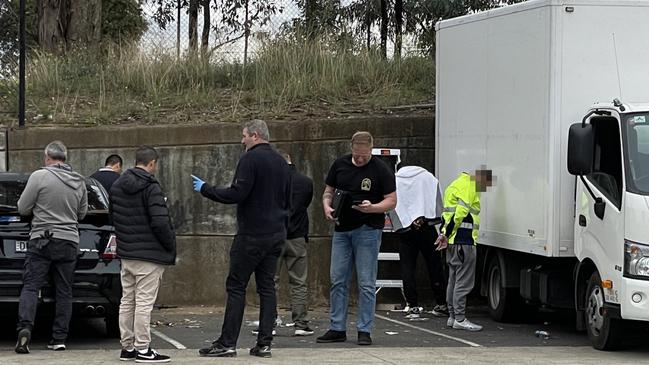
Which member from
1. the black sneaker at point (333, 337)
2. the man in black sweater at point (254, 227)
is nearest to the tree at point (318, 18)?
the black sneaker at point (333, 337)

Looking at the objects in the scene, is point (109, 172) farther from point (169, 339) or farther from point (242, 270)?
point (242, 270)

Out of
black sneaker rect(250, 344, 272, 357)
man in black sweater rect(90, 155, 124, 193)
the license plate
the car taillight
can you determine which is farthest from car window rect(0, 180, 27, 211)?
black sneaker rect(250, 344, 272, 357)

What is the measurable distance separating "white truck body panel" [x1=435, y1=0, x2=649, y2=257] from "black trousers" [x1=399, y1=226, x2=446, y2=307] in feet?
3.40

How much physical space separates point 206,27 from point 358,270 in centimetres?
1443

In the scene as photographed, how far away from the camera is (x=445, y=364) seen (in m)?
9.44

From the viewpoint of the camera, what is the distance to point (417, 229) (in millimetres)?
13156

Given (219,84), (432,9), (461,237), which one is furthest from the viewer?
(432,9)

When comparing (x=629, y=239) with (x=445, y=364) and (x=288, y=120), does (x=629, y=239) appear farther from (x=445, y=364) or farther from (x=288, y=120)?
(x=288, y=120)

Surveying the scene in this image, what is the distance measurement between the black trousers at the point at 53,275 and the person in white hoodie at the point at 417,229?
4.45 metres

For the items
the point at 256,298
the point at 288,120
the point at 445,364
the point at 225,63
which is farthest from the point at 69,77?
the point at 445,364

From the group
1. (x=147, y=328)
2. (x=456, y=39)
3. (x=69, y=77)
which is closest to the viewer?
(x=147, y=328)

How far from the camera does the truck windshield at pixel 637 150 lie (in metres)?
9.93

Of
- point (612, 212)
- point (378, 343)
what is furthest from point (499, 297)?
point (612, 212)

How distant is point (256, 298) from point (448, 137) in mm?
3085
